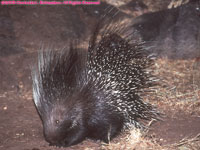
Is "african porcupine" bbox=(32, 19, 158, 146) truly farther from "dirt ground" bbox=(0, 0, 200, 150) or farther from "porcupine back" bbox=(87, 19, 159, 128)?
"dirt ground" bbox=(0, 0, 200, 150)

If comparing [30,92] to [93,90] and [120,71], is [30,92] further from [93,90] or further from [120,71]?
[120,71]

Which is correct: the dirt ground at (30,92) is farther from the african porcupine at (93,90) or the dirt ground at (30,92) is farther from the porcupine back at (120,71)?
the porcupine back at (120,71)

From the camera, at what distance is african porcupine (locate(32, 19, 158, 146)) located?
2.67m

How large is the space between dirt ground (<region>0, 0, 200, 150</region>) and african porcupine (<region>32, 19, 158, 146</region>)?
15cm

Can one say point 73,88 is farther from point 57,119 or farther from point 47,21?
point 47,21

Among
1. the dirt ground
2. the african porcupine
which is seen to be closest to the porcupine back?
the african porcupine

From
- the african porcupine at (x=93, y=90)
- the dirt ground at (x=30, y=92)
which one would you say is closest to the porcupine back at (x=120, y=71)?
the african porcupine at (x=93, y=90)

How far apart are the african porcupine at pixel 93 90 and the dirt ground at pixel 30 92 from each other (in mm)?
153

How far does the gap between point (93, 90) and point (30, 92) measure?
1328mm

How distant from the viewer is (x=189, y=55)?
473 centimetres

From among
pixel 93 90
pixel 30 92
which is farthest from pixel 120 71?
pixel 30 92

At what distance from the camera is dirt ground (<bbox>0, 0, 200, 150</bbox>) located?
269 centimetres

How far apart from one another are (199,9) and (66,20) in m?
2.23

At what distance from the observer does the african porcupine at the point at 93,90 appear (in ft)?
8.75
